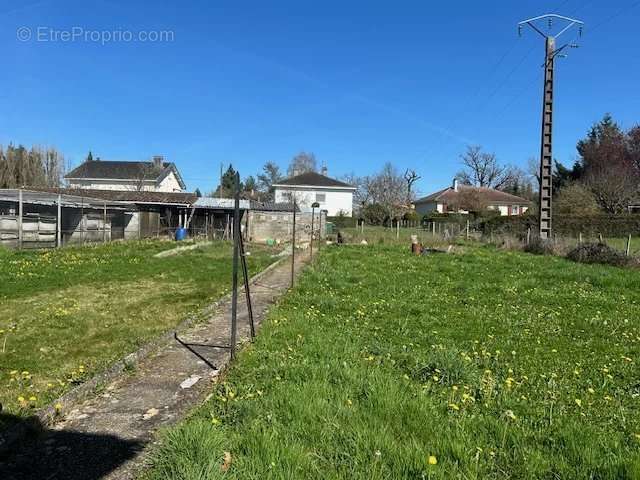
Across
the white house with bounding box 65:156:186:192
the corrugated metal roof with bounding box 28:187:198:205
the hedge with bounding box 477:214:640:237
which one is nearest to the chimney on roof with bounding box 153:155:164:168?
the white house with bounding box 65:156:186:192

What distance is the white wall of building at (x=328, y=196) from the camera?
58.4m

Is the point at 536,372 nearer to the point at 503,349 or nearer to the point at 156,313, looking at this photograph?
the point at 503,349

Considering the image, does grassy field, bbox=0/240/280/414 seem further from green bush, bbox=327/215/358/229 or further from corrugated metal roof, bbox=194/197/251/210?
green bush, bbox=327/215/358/229

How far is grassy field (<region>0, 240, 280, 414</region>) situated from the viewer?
15.9 ft

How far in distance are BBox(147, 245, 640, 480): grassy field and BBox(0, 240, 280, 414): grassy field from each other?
1702mm

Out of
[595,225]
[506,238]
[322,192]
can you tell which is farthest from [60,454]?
[322,192]

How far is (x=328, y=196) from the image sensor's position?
193 ft

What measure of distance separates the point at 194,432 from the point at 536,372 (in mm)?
3618

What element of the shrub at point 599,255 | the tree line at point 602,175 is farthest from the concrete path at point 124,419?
the tree line at point 602,175

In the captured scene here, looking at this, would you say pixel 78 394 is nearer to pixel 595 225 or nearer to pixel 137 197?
pixel 137 197

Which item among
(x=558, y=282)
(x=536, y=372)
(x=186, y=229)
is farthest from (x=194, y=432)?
(x=186, y=229)

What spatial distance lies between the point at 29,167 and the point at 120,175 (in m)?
9.74

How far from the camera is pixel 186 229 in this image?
31.9 meters

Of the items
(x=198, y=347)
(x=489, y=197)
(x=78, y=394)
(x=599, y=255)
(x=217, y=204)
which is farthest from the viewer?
(x=489, y=197)
